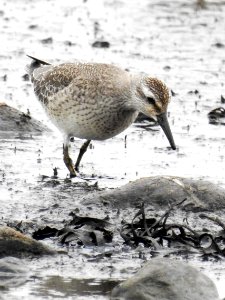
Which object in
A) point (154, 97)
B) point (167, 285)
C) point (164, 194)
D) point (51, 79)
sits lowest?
point (164, 194)

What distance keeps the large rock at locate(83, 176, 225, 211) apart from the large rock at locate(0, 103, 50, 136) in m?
2.61

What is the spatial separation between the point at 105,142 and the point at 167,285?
513 cm

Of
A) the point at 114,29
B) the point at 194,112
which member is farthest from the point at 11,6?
the point at 194,112

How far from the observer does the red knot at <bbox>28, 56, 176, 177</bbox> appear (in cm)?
1066

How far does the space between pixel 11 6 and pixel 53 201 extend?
1046 cm

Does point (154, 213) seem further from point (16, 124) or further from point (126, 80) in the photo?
point (16, 124)

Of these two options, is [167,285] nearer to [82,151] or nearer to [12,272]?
[12,272]

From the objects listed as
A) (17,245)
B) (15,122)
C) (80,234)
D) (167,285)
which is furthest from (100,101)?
(167,285)

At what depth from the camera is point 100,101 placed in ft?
35.6

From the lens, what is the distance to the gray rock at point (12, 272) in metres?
7.74

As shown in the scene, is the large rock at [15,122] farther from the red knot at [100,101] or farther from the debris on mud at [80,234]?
the debris on mud at [80,234]

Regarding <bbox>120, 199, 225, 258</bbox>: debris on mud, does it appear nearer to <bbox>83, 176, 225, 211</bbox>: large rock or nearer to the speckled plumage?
<bbox>83, 176, 225, 211</bbox>: large rock

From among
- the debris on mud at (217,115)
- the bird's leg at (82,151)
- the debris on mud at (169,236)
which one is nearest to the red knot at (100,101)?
the bird's leg at (82,151)

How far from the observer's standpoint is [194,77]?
52.1 ft
